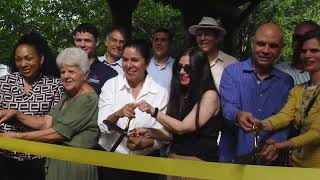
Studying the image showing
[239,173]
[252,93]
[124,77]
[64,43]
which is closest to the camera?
[239,173]

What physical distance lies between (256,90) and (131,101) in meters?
0.83

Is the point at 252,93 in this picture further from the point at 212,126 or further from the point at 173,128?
the point at 173,128

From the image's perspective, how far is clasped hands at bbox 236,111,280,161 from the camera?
10.6ft

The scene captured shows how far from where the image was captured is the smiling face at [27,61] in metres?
3.93

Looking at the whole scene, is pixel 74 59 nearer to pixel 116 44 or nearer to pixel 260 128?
pixel 116 44

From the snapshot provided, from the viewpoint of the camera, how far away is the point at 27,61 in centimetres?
394

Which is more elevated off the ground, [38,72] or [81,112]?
[38,72]

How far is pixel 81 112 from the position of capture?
12.2ft

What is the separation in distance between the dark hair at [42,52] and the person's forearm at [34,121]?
431 millimetres

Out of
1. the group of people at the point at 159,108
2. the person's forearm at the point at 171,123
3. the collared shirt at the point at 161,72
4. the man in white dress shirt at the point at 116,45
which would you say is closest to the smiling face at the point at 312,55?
the group of people at the point at 159,108

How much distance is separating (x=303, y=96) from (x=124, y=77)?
122cm

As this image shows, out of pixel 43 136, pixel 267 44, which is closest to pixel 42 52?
pixel 43 136

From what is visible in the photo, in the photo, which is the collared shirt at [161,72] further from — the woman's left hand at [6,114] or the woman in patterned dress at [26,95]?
the woman's left hand at [6,114]

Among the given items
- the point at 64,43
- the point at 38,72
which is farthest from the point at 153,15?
the point at 38,72
